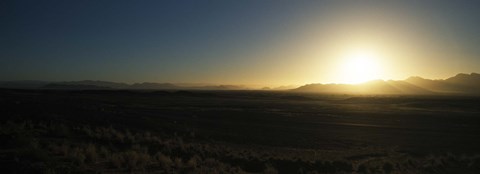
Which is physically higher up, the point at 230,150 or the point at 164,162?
the point at 164,162

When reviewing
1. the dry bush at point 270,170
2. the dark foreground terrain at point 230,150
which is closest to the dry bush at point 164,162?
the dark foreground terrain at point 230,150

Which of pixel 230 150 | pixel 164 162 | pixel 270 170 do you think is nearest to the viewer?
pixel 164 162

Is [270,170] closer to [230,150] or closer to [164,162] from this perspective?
[164,162]

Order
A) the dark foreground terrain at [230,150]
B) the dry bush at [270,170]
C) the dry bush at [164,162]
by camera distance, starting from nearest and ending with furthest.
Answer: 1. the dark foreground terrain at [230,150]
2. the dry bush at [164,162]
3. the dry bush at [270,170]

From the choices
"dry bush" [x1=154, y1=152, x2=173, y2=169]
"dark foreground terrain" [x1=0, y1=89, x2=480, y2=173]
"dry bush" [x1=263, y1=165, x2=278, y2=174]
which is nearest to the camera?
"dark foreground terrain" [x1=0, y1=89, x2=480, y2=173]

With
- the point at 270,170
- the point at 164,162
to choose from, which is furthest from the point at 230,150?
the point at 164,162

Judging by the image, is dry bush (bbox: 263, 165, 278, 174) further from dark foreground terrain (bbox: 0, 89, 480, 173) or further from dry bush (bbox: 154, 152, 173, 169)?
dry bush (bbox: 154, 152, 173, 169)

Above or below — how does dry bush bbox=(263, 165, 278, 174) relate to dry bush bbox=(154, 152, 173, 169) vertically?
below

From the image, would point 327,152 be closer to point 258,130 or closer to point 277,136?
point 277,136

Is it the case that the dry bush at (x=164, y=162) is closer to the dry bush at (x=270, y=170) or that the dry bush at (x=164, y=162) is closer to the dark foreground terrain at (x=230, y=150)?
the dark foreground terrain at (x=230, y=150)

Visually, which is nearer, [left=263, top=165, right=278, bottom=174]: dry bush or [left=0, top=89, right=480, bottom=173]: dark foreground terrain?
[left=0, top=89, right=480, bottom=173]: dark foreground terrain

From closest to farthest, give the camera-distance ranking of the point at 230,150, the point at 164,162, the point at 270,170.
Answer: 1. the point at 164,162
2. the point at 270,170
3. the point at 230,150

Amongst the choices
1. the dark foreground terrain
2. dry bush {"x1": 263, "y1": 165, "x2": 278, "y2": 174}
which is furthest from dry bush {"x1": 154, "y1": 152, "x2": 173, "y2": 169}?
dry bush {"x1": 263, "y1": 165, "x2": 278, "y2": 174}

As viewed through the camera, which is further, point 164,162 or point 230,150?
point 230,150
